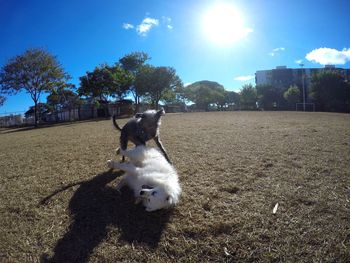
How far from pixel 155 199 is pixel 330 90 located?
45.2 meters

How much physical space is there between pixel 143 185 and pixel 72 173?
1842mm

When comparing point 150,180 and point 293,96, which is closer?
point 150,180

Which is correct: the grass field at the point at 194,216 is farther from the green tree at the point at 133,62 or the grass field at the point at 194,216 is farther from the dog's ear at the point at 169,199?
the green tree at the point at 133,62

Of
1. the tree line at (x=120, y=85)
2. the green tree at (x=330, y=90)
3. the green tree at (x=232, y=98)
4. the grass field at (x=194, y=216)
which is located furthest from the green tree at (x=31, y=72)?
the green tree at (x=232, y=98)

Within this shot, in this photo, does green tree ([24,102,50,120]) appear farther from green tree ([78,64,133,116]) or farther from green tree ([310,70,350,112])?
green tree ([310,70,350,112])

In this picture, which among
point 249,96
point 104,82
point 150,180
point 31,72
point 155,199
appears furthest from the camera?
point 249,96

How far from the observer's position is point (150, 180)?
262 cm

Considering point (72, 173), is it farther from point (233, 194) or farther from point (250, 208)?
point (250, 208)

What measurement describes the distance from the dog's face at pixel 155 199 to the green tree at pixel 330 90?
42330 mm

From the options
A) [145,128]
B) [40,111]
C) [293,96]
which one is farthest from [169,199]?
[293,96]

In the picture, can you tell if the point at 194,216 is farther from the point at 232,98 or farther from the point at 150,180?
the point at 232,98

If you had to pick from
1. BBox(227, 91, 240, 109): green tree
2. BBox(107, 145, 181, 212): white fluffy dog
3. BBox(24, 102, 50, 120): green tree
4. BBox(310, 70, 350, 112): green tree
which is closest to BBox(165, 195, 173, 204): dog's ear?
BBox(107, 145, 181, 212): white fluffy dog

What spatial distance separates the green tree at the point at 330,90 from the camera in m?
38.5

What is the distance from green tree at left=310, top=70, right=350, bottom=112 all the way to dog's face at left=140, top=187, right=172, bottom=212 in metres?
42.3
